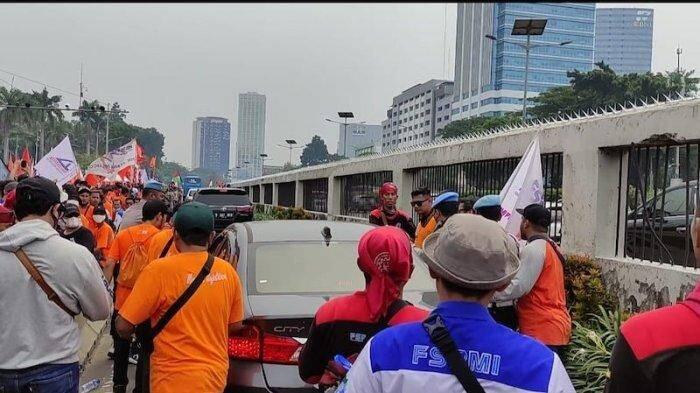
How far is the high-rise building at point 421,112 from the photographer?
13288 cm

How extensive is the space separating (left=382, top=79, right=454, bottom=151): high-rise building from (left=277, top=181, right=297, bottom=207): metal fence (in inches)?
3719

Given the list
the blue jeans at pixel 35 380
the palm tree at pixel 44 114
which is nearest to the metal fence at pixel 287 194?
the blue jeans at pixel 35 380

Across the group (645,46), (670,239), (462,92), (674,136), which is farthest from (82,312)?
(645,46)

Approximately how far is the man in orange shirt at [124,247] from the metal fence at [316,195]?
14.7 m

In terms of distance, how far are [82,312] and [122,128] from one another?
117998 mm

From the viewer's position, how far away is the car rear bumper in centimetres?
344

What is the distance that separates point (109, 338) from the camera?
7953mm

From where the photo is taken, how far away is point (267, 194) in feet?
122

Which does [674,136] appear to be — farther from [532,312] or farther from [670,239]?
[532,312]

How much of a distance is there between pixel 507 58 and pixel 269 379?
129016mm

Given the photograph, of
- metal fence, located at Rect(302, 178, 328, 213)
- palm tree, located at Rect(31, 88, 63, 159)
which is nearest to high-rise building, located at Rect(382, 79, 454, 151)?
palm tree, located at Rect(31, 88, 63, 159)

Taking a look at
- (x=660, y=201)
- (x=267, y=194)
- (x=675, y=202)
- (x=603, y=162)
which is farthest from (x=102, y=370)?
(x=267, y=194)

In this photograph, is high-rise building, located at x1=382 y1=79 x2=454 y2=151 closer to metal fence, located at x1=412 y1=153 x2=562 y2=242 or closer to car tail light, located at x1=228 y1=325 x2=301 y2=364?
metal fence, located at x1=412 y1=153 x2=562 y2=242

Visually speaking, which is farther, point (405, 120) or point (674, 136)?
point (405, 120)
